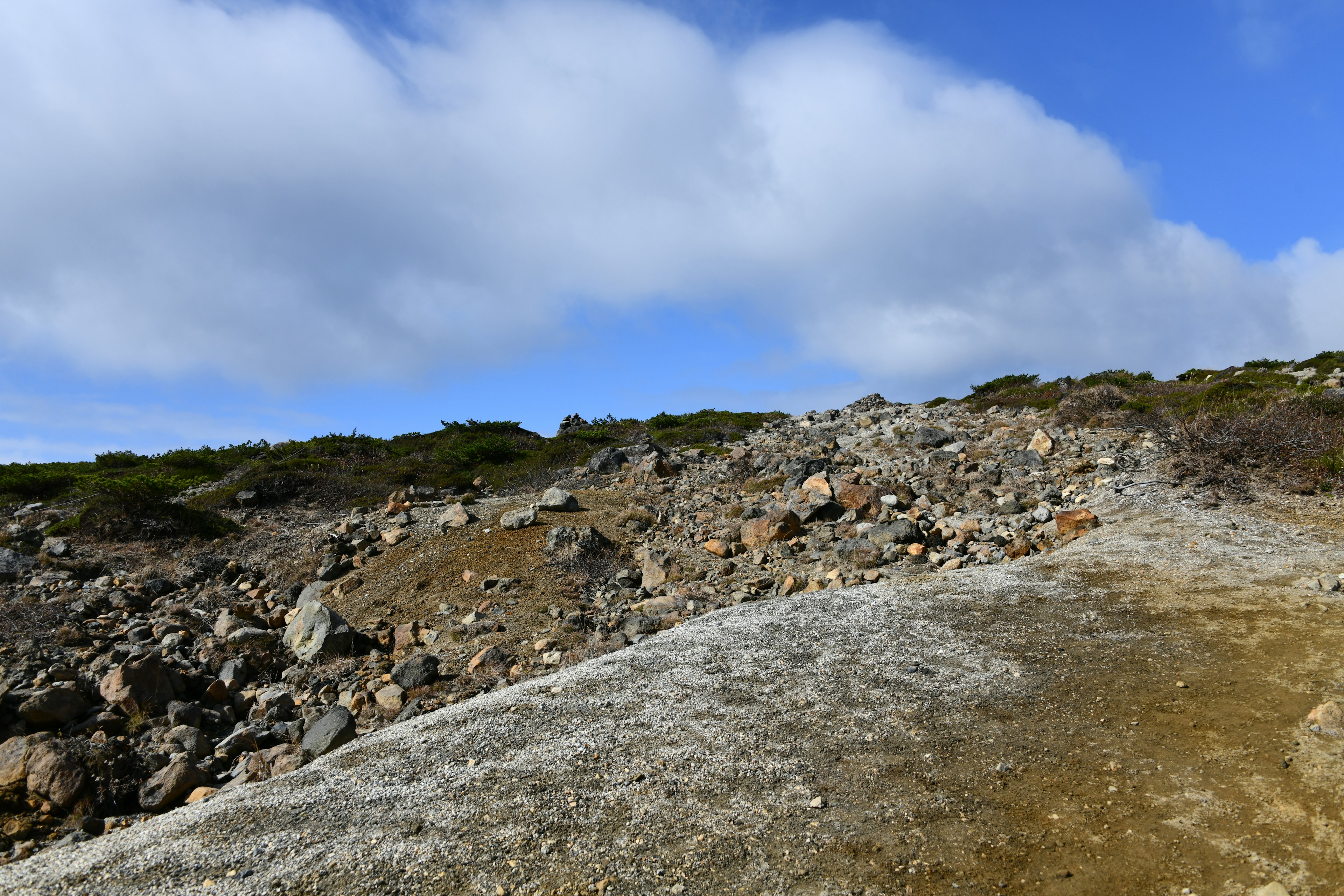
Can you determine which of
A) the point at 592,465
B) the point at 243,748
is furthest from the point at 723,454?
the point at 243,748

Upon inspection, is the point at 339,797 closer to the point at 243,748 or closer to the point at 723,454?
the point at 243,748

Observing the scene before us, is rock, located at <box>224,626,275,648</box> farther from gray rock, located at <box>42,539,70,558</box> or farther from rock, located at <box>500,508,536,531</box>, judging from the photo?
gray rock, located at <box>42,539,70,558</box>

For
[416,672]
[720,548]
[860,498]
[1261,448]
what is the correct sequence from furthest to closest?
[860,498], [720,548], [1261,448], [416,672]

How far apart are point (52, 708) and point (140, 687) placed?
2.75 feet

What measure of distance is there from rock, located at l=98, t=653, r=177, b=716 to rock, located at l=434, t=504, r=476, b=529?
623 centimetres

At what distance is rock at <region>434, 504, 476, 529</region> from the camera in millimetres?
15000

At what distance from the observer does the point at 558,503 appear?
1548 centimetres

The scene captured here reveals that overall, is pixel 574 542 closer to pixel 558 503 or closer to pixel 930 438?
pixel 558 503

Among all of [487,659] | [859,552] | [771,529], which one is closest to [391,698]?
[487,659]

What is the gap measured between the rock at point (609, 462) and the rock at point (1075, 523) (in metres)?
11.9

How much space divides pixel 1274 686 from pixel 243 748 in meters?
10.2

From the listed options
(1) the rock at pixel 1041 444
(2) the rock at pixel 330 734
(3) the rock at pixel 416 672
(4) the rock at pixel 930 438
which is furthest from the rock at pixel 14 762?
(4) the rock at pixel 930 438

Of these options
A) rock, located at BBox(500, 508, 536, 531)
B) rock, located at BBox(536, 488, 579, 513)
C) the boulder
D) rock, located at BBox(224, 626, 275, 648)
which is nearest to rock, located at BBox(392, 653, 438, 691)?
rock, located at BBox(224, 626, 275, 648)

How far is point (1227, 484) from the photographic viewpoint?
1202 cm
